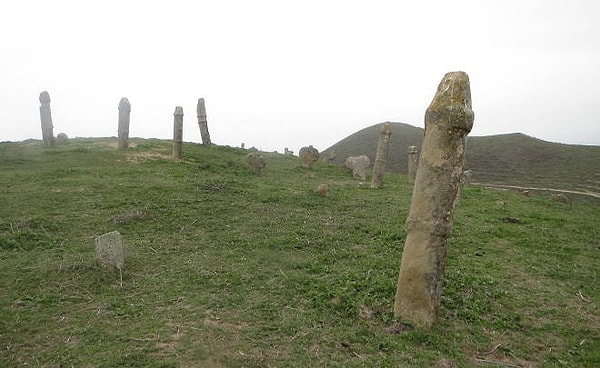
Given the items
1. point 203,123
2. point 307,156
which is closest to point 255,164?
point 307,156

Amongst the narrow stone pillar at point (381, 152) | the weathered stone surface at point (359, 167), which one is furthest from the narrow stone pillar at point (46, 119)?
the narrow stone pillar at point (381, 152)

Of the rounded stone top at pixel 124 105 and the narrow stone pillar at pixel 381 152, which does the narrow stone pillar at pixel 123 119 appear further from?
the narrow stone pillar at pixel 381 152

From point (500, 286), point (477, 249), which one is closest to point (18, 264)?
point (500, 286)

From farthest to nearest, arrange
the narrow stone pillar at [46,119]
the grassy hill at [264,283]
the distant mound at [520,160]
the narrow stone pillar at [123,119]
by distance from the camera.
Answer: the distant mound at [520,160] < the narrow stone pillar at [46,119] < the narrow stone pillar at [123,119] < the grassy hill at [264,283]

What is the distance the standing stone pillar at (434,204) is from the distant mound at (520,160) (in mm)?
26092

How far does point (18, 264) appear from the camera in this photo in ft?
28.9

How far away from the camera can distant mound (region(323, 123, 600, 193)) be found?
104ft

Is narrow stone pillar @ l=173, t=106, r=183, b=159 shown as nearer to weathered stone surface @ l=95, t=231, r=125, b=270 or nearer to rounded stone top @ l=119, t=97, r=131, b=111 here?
rounded stone top @ l=119, t=97, r=131, b=111

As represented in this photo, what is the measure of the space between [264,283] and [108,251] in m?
2.93

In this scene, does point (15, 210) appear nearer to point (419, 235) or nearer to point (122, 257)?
point (122, 257)

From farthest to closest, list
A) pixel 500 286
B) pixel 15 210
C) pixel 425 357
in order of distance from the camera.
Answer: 1. pixel 15 210
2. pixel 500 286
3. pixel 425 357

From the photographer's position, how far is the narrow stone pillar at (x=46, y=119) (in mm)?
22886

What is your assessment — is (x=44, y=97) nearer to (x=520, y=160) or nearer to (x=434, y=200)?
(x=434, y=200)

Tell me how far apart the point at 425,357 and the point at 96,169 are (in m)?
15.5
